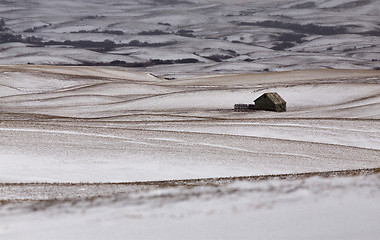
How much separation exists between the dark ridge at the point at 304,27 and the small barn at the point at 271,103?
64.2 metres

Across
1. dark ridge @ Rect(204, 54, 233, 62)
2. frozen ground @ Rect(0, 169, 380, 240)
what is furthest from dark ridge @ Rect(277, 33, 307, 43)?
frozen ground @ Rect(0, 169, 380, 240)

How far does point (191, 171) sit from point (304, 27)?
8100 cm

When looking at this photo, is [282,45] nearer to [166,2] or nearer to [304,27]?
[304,27]

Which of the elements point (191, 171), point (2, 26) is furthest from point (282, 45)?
point (191, 171)

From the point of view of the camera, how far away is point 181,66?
59250mm

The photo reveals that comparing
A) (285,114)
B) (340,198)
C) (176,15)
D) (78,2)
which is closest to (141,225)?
(340,198)

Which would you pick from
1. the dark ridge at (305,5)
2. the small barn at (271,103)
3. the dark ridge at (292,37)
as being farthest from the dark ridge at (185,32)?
the small barn at (271,103)

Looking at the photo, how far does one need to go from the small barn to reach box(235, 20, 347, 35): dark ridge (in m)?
64.2

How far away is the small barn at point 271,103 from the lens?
77.2 feet

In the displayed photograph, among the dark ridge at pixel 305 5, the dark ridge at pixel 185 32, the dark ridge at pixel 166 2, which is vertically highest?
the dark ridge at pixel 166 2

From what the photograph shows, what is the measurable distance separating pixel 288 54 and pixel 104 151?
58.6 metres

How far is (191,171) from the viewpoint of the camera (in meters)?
10.2

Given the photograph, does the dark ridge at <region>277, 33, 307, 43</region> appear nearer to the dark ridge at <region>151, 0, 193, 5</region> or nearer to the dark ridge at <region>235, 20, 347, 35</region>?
the dark ridge at <region>235, 20, 347, 35</region>

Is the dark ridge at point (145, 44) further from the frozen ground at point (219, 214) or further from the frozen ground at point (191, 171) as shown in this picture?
the frozen ground at point (219, 214)
